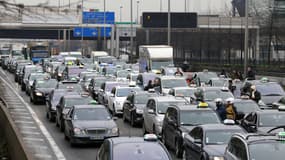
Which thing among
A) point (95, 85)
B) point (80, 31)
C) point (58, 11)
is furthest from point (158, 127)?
point (80, 31)

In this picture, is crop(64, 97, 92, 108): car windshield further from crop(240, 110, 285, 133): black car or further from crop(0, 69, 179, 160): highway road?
crop(240, 110, 285, 133): black car

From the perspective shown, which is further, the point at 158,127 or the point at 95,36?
the point at 95,36

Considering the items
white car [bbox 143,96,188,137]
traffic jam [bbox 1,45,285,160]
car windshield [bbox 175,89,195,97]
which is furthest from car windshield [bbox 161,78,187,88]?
white car [bbox 143,96,188,137]

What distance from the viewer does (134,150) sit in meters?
12.6

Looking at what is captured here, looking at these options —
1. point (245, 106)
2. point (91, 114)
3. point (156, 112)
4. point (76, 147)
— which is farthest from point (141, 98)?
point (76, 147)

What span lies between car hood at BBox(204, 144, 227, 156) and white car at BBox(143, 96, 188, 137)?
677cm

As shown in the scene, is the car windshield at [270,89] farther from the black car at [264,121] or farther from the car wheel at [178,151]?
the car wheel at [178,151]

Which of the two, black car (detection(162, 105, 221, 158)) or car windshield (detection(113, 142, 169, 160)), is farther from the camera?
black car (detection(162, 105, 221, 158))

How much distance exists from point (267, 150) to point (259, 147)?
197 millimetres

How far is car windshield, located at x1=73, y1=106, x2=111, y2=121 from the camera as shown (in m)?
22.7

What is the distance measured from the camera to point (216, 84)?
1510 inches

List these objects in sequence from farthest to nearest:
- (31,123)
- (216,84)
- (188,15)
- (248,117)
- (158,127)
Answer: (188,15), (216,84), (31,123), (158,127), (248,117)

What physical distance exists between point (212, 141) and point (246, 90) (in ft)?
57.8

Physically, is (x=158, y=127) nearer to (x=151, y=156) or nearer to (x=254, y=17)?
(x=151, y=156)
